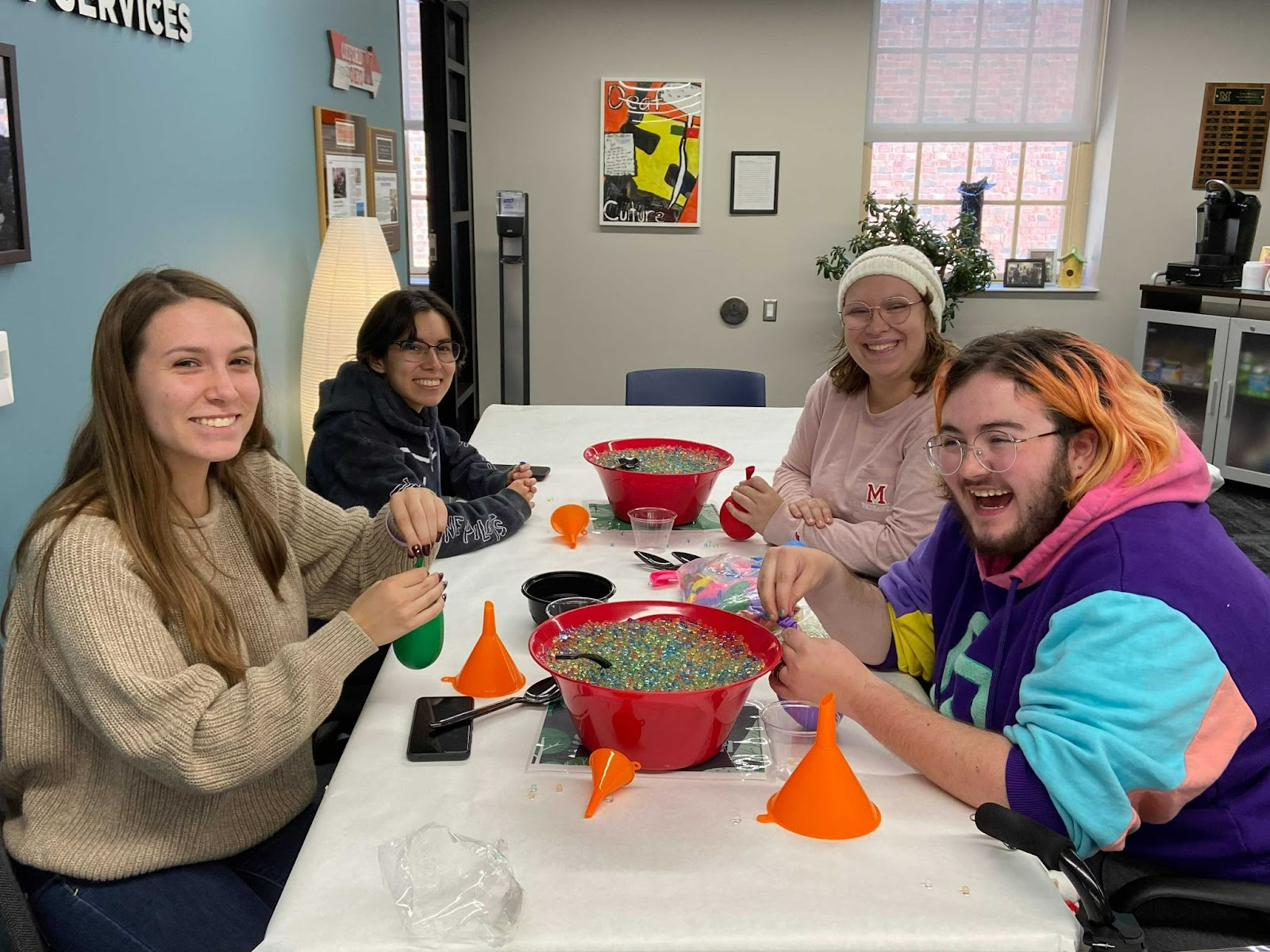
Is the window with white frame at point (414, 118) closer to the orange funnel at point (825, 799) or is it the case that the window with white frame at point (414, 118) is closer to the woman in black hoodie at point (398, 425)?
the woman in black hoodie at point (398, 425)

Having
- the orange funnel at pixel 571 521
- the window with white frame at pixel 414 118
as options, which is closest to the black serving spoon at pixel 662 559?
the orange funnel at pixel 571 521

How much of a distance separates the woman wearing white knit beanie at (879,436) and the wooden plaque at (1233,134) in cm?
412

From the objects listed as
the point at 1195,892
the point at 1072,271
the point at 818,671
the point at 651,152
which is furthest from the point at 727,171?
the point at 1195,892

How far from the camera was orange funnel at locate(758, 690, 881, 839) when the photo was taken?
1091 millimetres

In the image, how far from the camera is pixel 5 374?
5.68ft

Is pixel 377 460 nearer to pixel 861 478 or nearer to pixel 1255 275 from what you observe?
pixel 861 478

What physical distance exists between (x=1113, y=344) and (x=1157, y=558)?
16.3 ft

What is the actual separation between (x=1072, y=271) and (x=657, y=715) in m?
5.15

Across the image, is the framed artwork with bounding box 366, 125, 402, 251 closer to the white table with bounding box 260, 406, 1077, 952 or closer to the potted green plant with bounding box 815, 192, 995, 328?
the potted green plant with bounding box 815, 192, 995, 328

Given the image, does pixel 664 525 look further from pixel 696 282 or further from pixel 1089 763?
pixel 696 282

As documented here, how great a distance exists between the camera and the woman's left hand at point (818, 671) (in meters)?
1.24

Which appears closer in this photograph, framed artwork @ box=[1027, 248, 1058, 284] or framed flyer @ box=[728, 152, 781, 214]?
framed flyer @ box=[728, 152, 781, 214]

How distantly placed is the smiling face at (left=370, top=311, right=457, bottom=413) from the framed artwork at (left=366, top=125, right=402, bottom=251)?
6.13 feet

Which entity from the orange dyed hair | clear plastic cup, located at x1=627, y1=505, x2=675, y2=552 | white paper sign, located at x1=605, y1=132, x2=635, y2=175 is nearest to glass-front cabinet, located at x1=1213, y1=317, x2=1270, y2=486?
white paper sign, located at x1=605, y1=132, x2=635, y2=175
